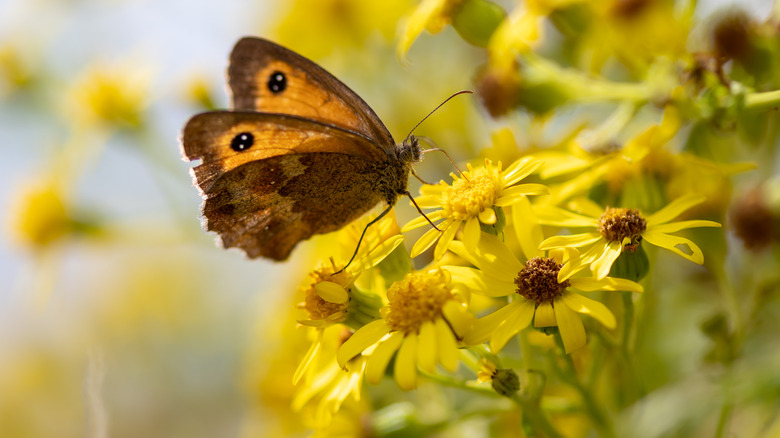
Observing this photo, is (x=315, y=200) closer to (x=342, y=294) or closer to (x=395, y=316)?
(x=342, y=294)

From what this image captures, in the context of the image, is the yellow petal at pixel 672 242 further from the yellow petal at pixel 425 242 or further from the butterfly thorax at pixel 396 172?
the butterfly thorax at pixel 396 172

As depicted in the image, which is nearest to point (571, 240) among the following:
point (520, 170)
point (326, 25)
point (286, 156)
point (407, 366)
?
point (520, 170)

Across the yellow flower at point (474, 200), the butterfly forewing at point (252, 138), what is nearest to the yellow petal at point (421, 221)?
the yellow flower at point (474, 200)

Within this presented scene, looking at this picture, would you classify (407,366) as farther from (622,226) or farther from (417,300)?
(622,226)

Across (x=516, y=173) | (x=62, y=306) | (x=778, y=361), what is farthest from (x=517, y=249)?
(x=62, y=306)

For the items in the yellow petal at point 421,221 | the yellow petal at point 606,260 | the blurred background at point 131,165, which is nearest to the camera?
the yellow petal at point 606,260
